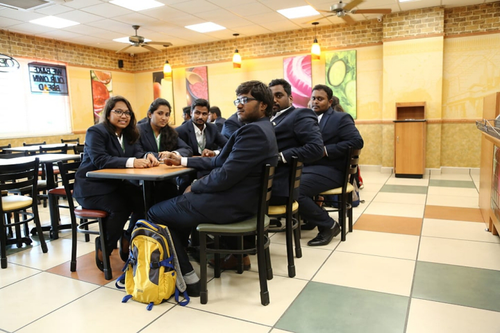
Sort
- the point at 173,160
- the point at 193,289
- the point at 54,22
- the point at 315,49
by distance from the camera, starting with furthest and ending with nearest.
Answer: the point at 315,49, the point at 54,22, the point at 173,160, the point at 193,289

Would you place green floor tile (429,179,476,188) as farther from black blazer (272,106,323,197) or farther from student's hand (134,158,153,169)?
student's hand (134,158,153,169)

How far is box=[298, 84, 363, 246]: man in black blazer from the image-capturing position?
358 cm

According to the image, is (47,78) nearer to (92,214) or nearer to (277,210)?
(92,214)

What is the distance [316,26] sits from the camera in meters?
8.52

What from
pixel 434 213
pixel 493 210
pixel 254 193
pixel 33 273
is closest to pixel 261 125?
pixel 254 193

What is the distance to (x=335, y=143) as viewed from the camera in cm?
393

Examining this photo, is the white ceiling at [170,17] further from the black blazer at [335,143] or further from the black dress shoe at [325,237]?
the black dress shoe at [325,237]

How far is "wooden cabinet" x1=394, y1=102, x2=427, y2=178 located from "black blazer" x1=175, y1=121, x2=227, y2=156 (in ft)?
14.7

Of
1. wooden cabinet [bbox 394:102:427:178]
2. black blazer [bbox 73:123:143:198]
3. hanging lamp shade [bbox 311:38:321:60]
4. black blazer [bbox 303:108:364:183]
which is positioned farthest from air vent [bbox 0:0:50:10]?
wooden cabinet [bbox 394:102:427:178]

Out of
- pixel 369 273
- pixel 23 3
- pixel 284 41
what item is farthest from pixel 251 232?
pixel 284 41

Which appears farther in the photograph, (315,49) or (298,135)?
(315,49)

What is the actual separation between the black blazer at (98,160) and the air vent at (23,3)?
4.34m

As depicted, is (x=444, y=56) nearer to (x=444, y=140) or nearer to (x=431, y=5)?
(x=431, y=5)

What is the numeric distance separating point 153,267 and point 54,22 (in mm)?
6964
